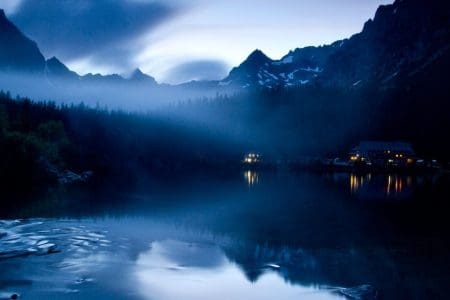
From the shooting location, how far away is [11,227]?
40.7 m

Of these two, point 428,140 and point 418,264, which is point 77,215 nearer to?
point 418,264

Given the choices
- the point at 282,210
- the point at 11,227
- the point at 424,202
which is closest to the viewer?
the point at 11,227

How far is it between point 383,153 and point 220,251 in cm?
16178

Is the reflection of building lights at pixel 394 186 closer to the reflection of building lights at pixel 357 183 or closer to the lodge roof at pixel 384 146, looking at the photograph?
the reflection of building lights at pixel 357 183

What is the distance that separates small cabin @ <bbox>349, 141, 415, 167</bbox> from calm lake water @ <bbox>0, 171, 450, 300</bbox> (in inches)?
4715

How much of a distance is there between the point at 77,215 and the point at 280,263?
27156mm

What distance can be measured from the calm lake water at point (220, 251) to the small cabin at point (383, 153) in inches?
4715

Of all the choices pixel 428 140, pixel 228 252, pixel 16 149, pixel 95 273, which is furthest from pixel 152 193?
pixel 428 140

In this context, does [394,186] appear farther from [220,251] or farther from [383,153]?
[383,153]

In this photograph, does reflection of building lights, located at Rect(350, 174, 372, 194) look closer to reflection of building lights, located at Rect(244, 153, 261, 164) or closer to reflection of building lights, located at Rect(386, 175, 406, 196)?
reflection of building lights, located at Rect(386, 175, 406, 196)

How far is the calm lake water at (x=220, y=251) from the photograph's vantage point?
25.3 meters

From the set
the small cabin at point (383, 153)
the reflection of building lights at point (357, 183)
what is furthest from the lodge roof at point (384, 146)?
the reflection of building lights at point (357, 183)

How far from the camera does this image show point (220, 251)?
34719mm

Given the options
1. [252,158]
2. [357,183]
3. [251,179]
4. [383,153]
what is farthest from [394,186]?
[252,158]
